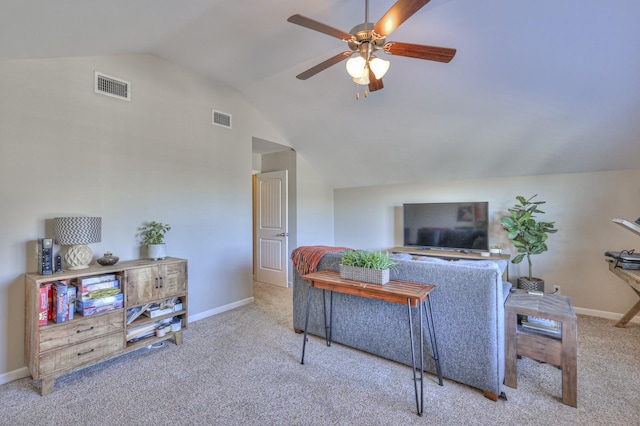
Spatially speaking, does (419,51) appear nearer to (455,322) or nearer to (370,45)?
(370,45)

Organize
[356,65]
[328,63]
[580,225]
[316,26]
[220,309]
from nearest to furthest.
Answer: [316,26], [356,65], [328,63], [580,225], [220,309]

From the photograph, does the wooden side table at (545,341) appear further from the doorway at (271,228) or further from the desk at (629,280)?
the doorway at (271,228)

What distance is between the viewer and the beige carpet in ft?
5.87

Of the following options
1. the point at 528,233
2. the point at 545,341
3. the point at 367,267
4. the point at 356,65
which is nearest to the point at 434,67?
the point at 356,65

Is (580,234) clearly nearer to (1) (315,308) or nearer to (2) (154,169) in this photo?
(1) (315,308)

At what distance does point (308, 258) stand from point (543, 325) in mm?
1867

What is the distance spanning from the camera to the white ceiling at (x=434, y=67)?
2109 mm

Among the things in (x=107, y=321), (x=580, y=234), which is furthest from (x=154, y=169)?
(x=580, y=234)

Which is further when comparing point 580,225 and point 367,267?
point 580,225

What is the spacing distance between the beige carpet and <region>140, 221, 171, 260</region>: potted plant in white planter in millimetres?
893

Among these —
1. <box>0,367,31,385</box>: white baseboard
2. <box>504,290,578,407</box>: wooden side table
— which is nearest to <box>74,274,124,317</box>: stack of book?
<box>0,367,31,385</box>: white baseboard

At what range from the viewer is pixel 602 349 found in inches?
105

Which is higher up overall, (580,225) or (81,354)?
(580,225)

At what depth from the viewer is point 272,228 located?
5012mm
